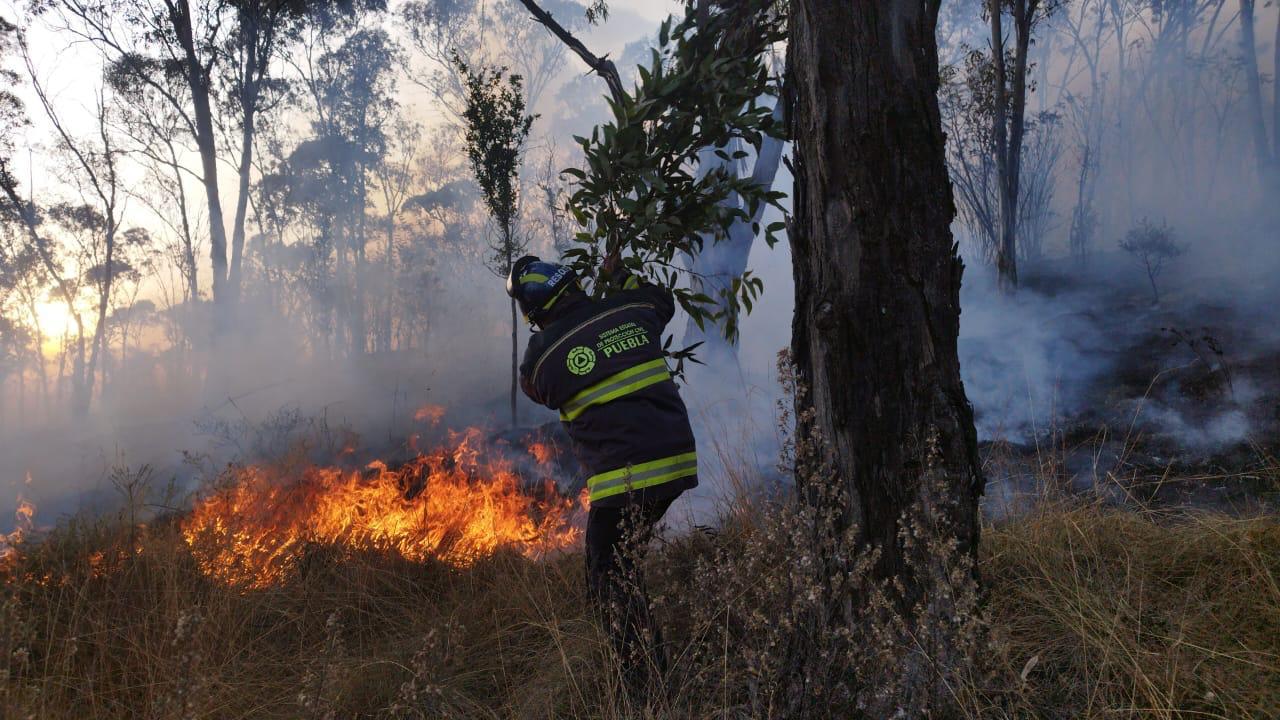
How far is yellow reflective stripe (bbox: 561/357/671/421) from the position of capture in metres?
2.83

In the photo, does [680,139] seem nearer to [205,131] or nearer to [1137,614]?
[1137,614]

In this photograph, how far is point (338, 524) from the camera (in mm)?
4793

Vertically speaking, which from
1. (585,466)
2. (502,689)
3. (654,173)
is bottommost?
(502,689)

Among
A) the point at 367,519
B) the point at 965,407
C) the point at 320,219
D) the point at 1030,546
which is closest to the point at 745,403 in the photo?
the point at 367,519

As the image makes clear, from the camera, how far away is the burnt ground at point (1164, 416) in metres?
5.58

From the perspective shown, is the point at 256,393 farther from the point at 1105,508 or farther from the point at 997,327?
the point at 1105,508

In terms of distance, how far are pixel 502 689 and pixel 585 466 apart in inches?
46.6

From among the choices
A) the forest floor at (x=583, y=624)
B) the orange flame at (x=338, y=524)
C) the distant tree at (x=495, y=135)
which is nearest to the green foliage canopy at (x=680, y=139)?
the forest floor at (x=583, y=624)

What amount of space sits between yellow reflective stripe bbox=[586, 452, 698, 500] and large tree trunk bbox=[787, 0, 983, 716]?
0.64m


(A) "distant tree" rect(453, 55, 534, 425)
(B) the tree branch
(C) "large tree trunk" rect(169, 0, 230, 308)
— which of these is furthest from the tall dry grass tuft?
(C) "large tree trunk" rect(169, 0, 230, 308)

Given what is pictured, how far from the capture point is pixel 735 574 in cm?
209

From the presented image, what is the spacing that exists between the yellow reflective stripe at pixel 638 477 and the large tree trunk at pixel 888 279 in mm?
636

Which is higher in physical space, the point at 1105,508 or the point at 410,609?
the point at 1105,508

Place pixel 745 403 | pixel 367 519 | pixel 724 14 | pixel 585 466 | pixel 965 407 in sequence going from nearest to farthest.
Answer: pixel 965 407 < pixel 585 466 < pixel 724 14 < pixel 367 519 < pixel 745 403
